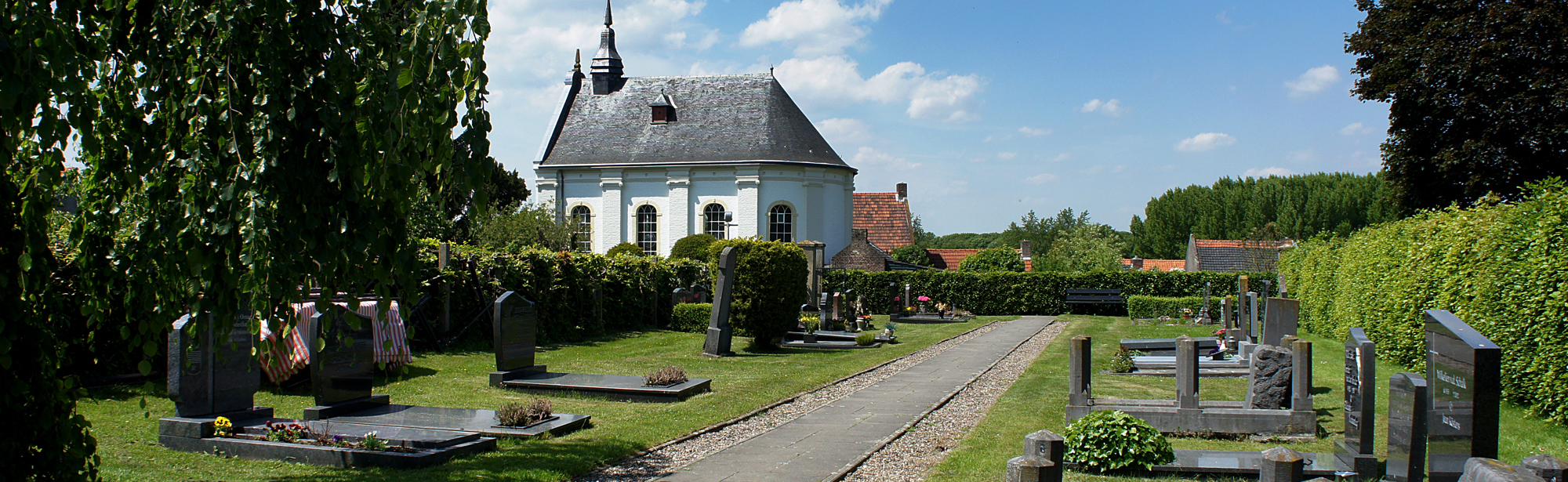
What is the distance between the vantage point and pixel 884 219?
44.8m

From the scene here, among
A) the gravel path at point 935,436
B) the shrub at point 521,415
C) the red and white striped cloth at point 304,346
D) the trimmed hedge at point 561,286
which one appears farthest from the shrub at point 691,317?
the shrub at point 521,415

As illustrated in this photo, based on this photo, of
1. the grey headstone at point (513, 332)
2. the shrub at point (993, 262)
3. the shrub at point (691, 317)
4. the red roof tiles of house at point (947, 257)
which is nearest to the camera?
the grey headstone at point (513, 332)

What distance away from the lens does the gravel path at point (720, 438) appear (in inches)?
269

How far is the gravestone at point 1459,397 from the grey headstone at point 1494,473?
1.19m

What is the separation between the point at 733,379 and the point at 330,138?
348 inches

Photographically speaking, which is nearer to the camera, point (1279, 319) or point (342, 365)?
point (342, 365)

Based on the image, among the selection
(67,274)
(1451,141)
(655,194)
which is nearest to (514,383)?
(67,274)

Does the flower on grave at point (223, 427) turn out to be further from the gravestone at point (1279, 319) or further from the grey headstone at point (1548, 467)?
the gravestone at point (1279, 319)

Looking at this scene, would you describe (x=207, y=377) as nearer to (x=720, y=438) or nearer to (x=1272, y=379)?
(x=720, y=438)

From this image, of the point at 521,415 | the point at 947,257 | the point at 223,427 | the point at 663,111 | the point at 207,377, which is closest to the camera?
the point at 223,427

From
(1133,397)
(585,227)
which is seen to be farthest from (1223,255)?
(1133,397)

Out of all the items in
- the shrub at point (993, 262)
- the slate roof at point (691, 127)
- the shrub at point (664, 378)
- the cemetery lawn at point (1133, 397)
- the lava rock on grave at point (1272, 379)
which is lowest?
the cemetery lawn at point (1133, 397)

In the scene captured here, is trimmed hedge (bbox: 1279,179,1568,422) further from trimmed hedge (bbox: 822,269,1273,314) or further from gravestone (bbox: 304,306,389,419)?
trimmed hedge (bbox: 822,269,1273,314)

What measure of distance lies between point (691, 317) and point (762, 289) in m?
6.06
